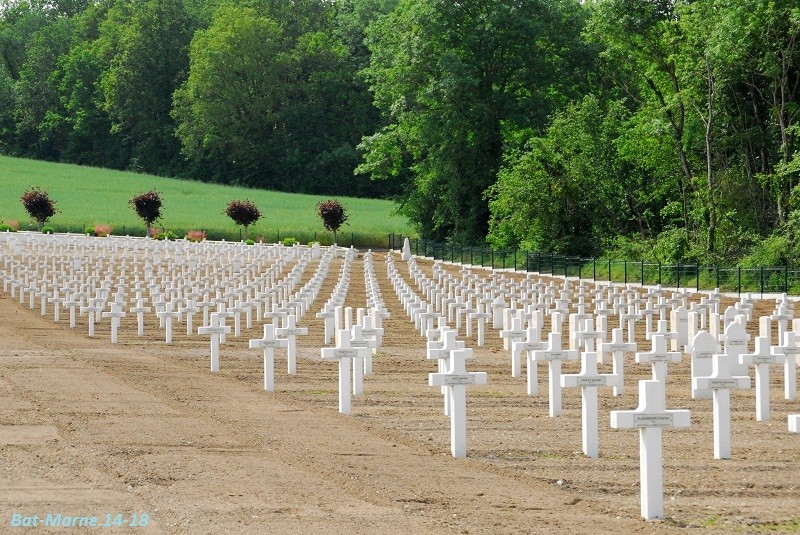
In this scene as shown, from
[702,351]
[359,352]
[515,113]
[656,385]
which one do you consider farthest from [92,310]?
[515,113]

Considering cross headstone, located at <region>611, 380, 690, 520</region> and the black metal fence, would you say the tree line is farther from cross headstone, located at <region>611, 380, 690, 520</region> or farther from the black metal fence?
cross headstone, located at <region>611, 380, 690, 520</region>

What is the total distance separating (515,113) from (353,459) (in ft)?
184

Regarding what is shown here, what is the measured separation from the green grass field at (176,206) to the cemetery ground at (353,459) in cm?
5724

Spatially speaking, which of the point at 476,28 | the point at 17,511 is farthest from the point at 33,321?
the point at 476,28

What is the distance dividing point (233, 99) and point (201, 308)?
7778 centimetres

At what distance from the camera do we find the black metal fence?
132ft

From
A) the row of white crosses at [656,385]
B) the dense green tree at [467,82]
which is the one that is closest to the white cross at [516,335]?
the row of white crosses at [656,385]

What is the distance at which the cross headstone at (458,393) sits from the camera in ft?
38.6

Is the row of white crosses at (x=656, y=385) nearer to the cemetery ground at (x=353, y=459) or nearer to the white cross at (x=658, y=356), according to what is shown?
the white cross at (x=658, y=356)

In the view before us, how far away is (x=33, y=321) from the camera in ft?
96.6

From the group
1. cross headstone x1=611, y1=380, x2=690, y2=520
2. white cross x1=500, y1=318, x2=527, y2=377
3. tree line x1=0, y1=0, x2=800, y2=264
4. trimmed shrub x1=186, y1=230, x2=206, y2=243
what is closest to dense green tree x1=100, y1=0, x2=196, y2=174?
tree line x1=0, y1=0, x2=800, y2=264

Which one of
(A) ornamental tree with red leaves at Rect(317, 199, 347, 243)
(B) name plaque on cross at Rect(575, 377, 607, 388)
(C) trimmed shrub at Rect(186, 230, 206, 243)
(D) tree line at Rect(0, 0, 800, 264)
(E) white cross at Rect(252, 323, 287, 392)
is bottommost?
(E) white cross at Rect(252, 323, 287, 392)

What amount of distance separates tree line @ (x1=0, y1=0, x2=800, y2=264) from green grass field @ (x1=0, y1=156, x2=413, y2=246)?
497cm

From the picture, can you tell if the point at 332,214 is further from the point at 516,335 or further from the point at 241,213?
the point at 516,335
